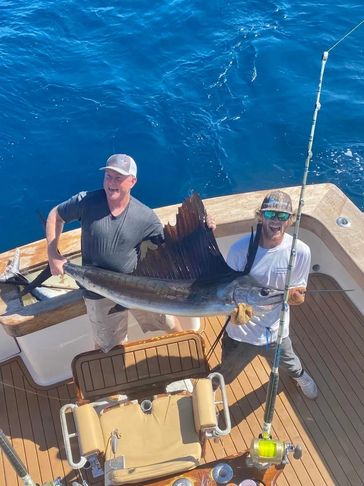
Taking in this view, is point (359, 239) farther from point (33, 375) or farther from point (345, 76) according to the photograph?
point (345, 76)

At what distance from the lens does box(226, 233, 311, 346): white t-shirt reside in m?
2.47

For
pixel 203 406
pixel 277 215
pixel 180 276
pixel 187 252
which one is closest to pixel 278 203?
pixel 277 215

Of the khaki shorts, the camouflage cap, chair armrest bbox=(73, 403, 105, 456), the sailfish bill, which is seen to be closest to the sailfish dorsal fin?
the sailfish bill

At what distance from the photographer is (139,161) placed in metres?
6.26

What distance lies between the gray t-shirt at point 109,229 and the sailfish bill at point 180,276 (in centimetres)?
6

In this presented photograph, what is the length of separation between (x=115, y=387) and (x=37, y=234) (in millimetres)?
3053

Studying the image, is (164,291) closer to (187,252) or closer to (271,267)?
(187,252)

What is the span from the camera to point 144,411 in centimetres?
256

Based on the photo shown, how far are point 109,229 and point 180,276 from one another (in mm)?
481

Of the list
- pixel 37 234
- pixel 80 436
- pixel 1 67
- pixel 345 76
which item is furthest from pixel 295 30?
pixel 80 436

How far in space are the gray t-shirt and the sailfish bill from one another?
0.21 feet

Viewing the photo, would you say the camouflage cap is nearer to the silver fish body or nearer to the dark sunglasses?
the dark sunglasses

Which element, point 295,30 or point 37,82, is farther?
point 295,30

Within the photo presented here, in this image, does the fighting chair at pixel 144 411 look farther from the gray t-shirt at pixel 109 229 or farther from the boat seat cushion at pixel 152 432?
the gray t-shirt at pixel 109 229
